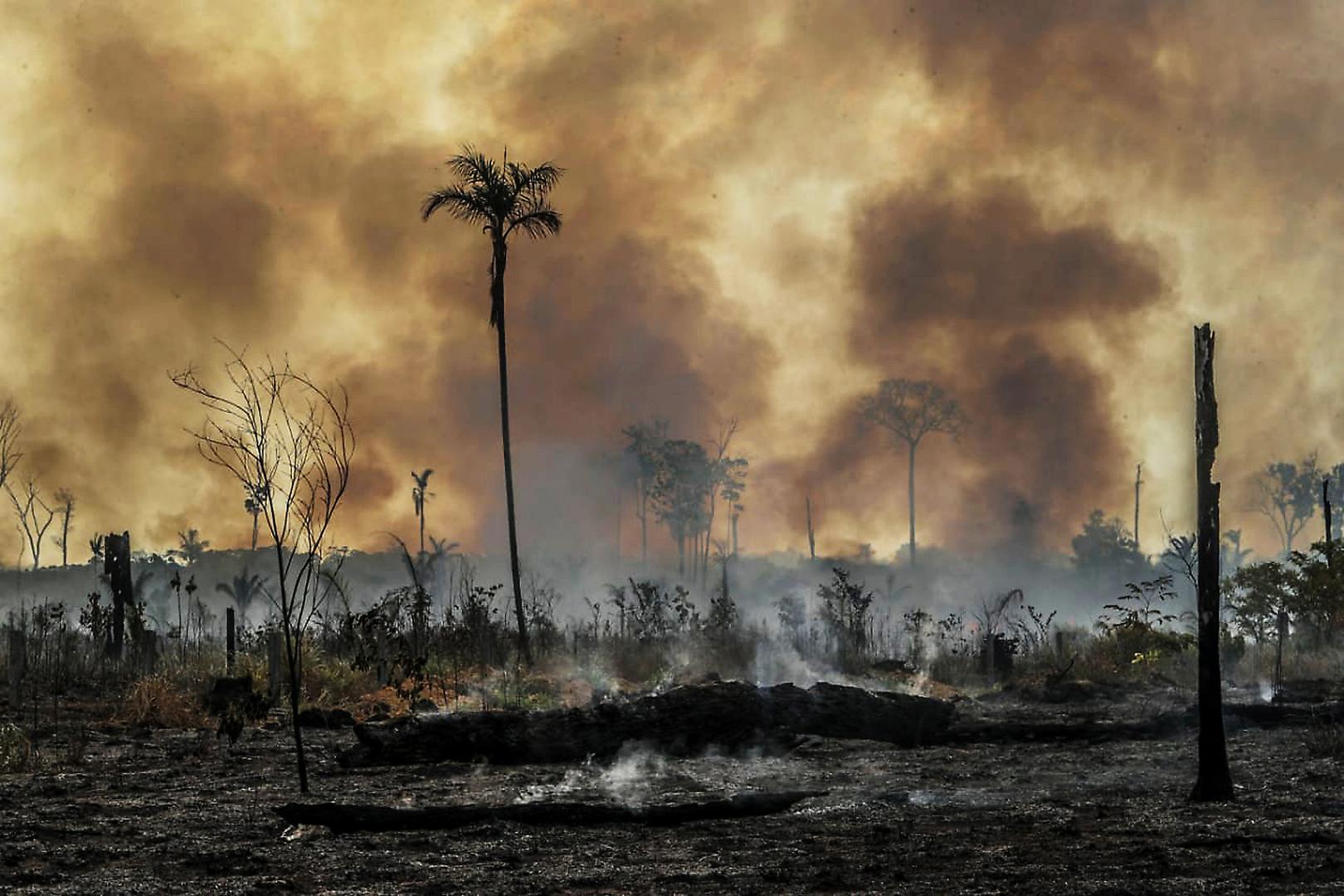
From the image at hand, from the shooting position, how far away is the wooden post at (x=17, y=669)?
1705 centimetres

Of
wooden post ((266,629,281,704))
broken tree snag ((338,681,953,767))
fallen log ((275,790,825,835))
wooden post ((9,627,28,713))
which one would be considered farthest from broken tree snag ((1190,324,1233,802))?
wooden post ((9,627,28,713))

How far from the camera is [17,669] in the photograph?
1755 centimetres

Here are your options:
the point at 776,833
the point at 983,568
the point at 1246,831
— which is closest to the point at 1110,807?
the point at 1246,831

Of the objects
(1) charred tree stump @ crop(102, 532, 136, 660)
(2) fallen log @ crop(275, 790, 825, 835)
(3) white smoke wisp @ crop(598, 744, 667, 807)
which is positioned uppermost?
(1) charred tree stump @ crop(102, 532, 136, 660)

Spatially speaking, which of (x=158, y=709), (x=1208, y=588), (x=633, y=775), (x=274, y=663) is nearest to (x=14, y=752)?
(x=158, y=709)

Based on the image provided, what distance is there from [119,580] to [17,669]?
4486mm

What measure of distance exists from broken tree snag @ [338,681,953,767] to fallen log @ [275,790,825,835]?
111 inches

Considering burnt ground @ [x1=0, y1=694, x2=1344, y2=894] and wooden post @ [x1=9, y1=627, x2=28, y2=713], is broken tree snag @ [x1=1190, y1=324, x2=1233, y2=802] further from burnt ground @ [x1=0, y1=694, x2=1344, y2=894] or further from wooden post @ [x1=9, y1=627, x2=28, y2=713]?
wooden post @ [x1=9, y1=627, x2=28, y2=713]

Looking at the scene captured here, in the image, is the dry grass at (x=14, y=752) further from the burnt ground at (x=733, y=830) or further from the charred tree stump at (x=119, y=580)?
the charred tree stump at (x=119, y=580)

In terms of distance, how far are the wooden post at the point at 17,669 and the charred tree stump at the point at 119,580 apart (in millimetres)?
1992

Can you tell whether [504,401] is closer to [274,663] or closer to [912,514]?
[274,663]

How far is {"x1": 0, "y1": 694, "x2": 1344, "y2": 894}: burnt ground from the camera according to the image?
7719 mm

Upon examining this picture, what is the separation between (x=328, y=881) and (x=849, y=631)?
18358 millimetres

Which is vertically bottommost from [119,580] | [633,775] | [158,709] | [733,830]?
[633,775]
